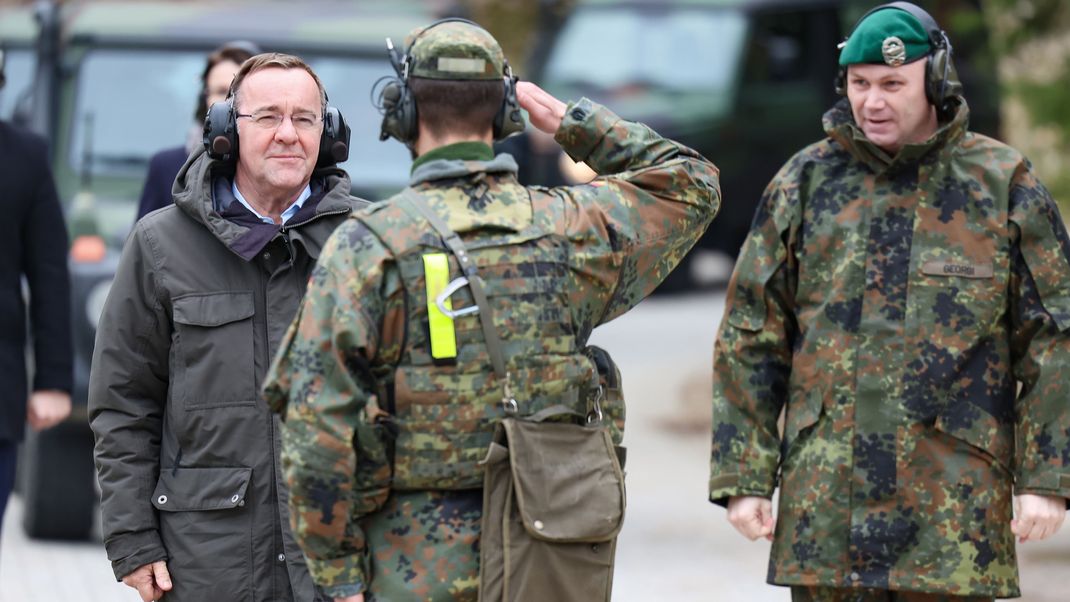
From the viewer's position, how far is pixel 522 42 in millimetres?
21516

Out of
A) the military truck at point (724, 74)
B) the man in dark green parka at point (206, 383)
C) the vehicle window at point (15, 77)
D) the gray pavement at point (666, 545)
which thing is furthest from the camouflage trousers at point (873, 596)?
the military truck at point (724, 74)

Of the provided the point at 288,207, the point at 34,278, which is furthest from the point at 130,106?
the point at 288,207

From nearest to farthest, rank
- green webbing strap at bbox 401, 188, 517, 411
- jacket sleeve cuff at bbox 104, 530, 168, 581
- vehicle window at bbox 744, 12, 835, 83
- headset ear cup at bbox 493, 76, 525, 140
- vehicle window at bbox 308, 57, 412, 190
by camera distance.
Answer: green webbing strap at bbox 401, 188, 517, 411, headset ear cup at bbox 493, 76, 525, 140, jacket sleeve cuff at bbox 104, 530, 168, 581, vehicle window at bbox 308, 57, 412, 190, vehicle window at bbox 744, 12, 835, 83

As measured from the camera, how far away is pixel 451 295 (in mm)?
3816

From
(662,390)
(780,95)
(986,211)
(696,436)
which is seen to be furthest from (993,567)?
(780,95)

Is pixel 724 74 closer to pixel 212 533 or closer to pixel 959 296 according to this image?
pixel 959 296

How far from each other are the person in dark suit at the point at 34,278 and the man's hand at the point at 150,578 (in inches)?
69.1

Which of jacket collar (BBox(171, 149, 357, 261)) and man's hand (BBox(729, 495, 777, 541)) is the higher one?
jacket collar (BBox(171, 149, 357, 261))

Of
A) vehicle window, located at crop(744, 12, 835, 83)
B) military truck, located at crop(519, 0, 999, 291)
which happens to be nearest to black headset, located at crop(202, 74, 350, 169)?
military truck, located at crop(519, 0, 999, 291)

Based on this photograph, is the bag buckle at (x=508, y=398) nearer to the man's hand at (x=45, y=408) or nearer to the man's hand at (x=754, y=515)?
the man's hand at (x=754, y=515)

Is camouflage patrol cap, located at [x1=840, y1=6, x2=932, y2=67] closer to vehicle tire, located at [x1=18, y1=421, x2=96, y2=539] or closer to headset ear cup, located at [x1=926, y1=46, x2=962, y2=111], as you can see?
headset ear cup, located at [x1=926, y1=46, x2=962, y2=111]

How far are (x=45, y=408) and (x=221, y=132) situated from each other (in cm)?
211

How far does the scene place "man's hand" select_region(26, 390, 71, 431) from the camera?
6.36 metres

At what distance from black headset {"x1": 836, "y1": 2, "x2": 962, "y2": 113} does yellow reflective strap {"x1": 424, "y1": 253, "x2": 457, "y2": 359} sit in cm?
161
